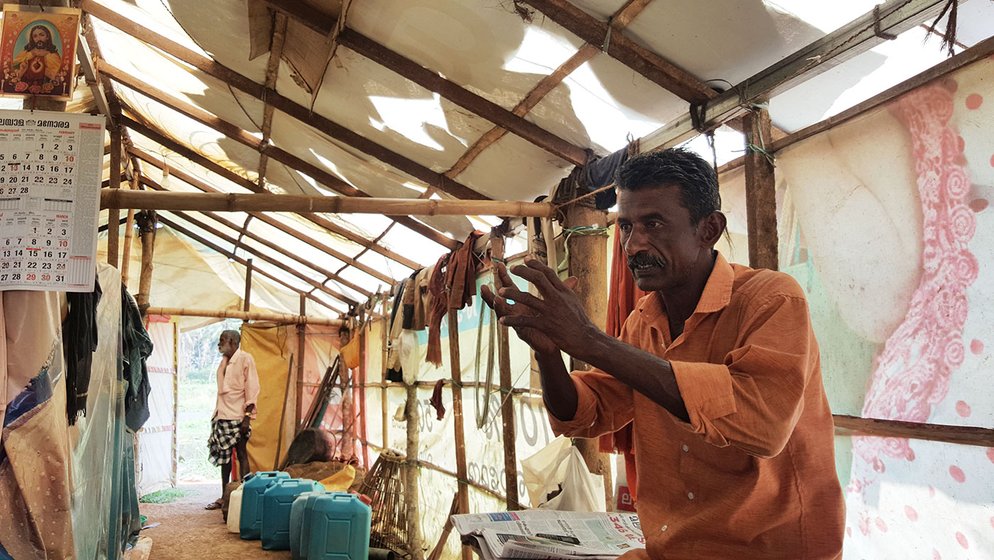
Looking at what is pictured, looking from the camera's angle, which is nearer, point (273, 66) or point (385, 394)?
point (273, 66)

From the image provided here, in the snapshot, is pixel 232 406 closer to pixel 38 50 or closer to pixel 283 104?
pixel 283 104

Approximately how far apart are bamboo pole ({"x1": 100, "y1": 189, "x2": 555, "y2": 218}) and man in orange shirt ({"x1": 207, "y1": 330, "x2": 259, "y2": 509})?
13.5 feet

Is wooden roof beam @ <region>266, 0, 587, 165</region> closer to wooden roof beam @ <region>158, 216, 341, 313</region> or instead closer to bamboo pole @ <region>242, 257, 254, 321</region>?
bamboo pole @ <region>242, 257, 254, 321</region>

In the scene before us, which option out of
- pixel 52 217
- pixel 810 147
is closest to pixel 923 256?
pixel 810 147

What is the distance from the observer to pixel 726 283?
4.60 feet

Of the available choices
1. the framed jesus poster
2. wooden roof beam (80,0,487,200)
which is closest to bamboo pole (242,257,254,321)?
wooden roof beam (80,0,487,200)

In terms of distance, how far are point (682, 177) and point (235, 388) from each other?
6.80 m

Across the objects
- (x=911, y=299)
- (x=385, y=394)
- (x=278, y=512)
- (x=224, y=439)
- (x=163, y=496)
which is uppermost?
(x=911, y=299)

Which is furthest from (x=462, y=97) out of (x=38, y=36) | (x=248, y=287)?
(x=248, y=287)

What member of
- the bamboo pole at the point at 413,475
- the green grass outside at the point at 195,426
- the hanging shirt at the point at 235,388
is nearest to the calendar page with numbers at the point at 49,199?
the bamboo pole at the point at 413,475

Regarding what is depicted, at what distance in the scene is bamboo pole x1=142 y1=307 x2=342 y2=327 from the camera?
901 centimetres

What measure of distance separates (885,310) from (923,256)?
0.18m

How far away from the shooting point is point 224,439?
725 cm

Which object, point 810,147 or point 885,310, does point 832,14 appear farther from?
point 885,310
